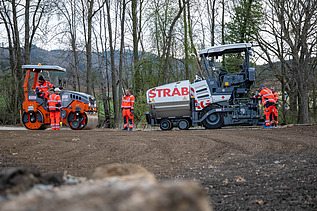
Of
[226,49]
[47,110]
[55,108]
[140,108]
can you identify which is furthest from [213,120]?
[47,110]

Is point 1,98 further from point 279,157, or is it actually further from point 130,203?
point 130,203

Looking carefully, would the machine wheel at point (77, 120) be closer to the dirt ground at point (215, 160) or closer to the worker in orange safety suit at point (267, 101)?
the dirt ground at point (215, 160)

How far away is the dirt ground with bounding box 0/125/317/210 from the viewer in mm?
4699

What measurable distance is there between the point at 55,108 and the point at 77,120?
1.39 m

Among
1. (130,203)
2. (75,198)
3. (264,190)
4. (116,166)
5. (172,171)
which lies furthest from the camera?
(172,171)

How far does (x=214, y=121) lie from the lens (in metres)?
16.0

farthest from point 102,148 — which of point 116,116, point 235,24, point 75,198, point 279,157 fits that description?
point 235,24

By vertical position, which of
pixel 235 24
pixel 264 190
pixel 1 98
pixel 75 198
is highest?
pixel 235 24

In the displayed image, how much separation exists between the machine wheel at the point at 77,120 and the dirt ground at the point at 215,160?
5.13m

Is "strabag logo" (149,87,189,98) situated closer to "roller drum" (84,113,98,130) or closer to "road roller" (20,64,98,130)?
"roller drum" (84,113,98,130)

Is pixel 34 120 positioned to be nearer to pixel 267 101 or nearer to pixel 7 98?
pixel 267 101

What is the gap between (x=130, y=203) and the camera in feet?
4.22

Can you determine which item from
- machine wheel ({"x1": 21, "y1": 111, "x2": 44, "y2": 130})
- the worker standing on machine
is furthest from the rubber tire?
machine wheel ({"x1": 21, "y1": 111, "x2": 44, "y2": 130})

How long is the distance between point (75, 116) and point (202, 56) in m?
6.90
